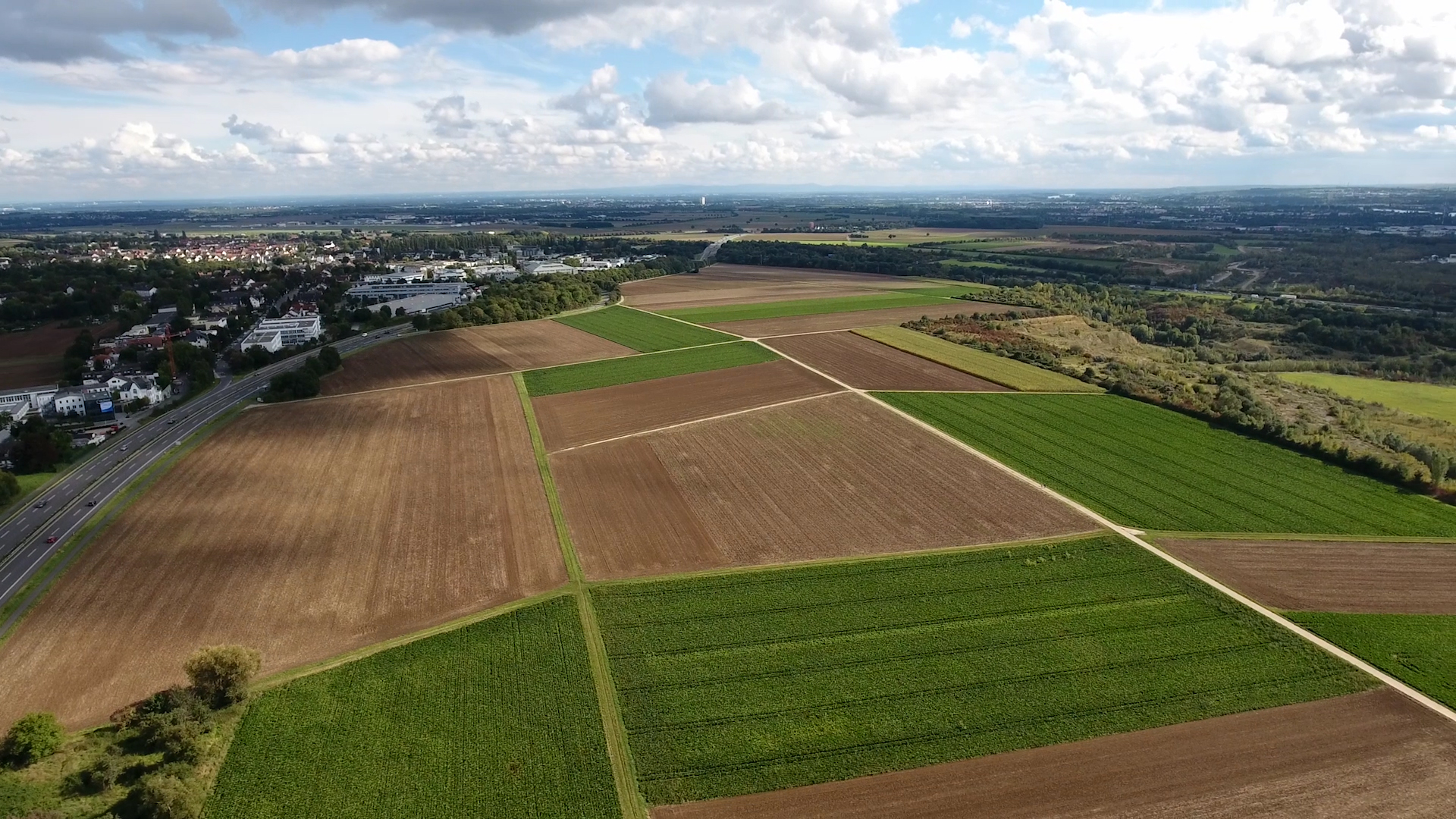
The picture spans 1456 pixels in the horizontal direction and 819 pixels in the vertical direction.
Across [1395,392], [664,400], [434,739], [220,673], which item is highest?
[664,400]

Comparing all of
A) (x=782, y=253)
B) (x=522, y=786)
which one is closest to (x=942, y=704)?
(x=522, y=786)

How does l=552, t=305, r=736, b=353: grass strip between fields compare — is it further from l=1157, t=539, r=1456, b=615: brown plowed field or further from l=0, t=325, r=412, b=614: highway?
l=1157, t=539, r=1456, b=615: brown plowed field

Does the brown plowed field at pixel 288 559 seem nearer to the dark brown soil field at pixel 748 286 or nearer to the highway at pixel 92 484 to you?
the highway at pixel 92 484

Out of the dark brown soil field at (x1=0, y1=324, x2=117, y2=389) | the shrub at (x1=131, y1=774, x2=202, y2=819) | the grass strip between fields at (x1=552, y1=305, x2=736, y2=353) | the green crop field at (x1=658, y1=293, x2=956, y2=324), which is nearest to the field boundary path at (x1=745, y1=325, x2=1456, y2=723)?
the grass strip between fields at (x1=552, y1=305, x2=736, y2=353)

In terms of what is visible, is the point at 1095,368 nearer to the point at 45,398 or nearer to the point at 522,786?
the point at 522,786

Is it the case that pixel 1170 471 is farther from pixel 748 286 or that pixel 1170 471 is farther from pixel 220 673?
pixel 748 286

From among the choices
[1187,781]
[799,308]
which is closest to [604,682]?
[1187,781]
